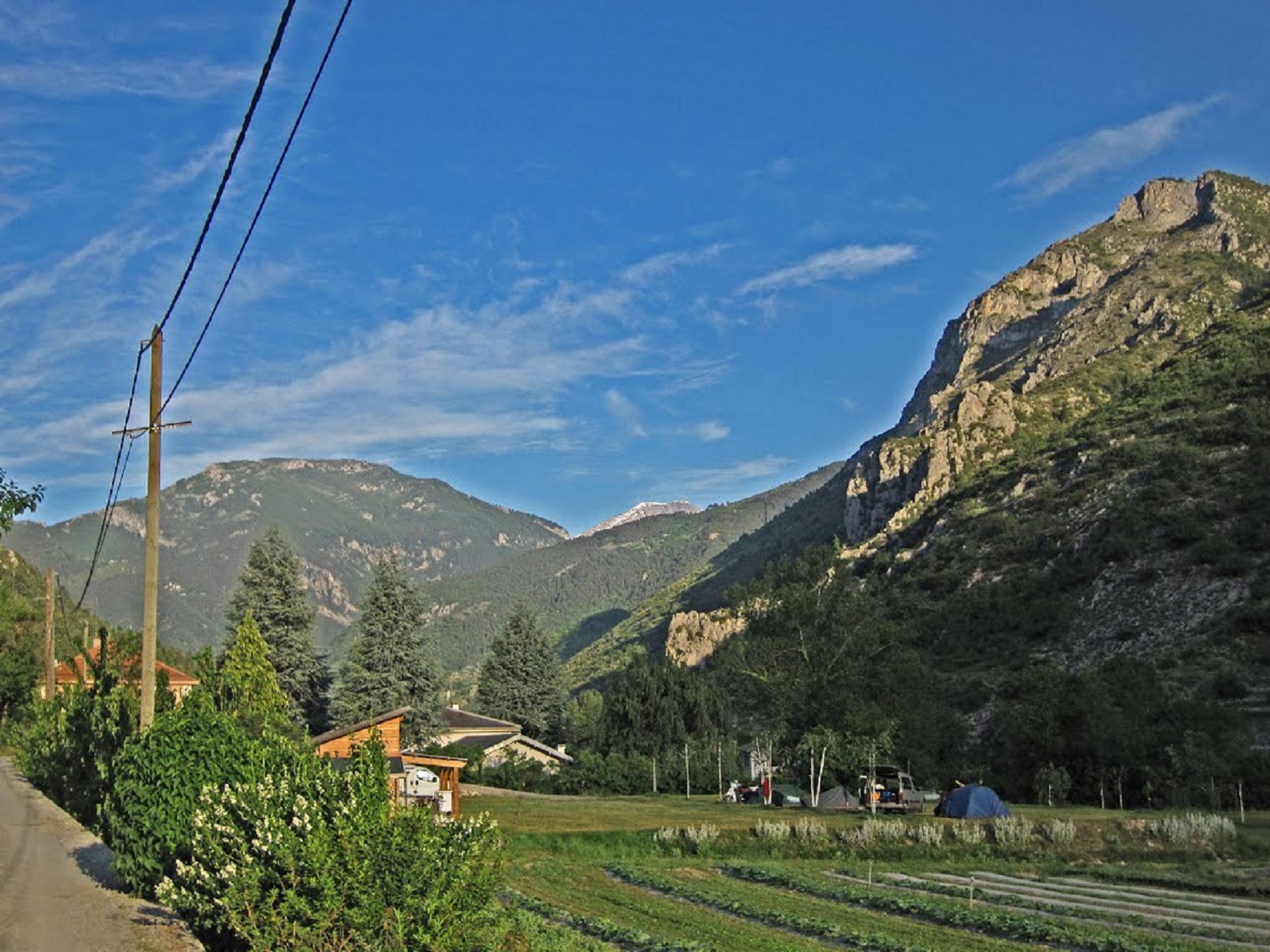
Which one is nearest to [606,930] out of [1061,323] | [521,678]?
[521,678]

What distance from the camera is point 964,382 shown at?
7032 inches

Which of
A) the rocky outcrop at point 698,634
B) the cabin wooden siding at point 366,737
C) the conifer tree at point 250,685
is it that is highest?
the rocky outcrop at point 698,634

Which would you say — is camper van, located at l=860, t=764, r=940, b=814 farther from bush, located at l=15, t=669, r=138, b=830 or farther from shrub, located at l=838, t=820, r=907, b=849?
bush, located at l=15, t=669, r=138, b=830

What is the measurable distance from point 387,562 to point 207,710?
5615 centimetres

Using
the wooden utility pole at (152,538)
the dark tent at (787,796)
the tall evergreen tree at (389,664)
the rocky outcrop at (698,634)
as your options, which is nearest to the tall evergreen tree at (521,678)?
the tall evergreen tree at (389,664)

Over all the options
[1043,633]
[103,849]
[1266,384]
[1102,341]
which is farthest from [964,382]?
Answer: [103,849]

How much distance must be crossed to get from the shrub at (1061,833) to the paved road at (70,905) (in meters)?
24.9

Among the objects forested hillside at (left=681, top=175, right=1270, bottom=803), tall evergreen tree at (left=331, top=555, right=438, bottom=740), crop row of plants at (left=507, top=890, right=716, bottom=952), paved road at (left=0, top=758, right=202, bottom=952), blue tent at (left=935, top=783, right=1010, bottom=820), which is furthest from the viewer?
tall evergreen tree at (left=331, top=555, right=438, bottom=740)

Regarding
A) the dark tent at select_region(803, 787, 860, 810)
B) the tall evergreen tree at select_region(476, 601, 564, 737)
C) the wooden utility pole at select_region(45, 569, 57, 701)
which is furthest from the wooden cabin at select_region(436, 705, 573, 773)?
the wooden utility pole at select_region(45, 569, 57, 701)

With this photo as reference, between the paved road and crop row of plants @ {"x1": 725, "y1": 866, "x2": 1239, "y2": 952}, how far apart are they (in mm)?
12925

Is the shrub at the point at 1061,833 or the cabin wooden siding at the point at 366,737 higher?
the cabin wooden siding at the point at 366,737

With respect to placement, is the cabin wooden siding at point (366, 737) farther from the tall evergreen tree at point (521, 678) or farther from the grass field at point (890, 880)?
the tall evergreen tree at point (521, 678)

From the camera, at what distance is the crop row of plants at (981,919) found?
1897 centimetres

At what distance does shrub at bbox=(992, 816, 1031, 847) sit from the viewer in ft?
116
